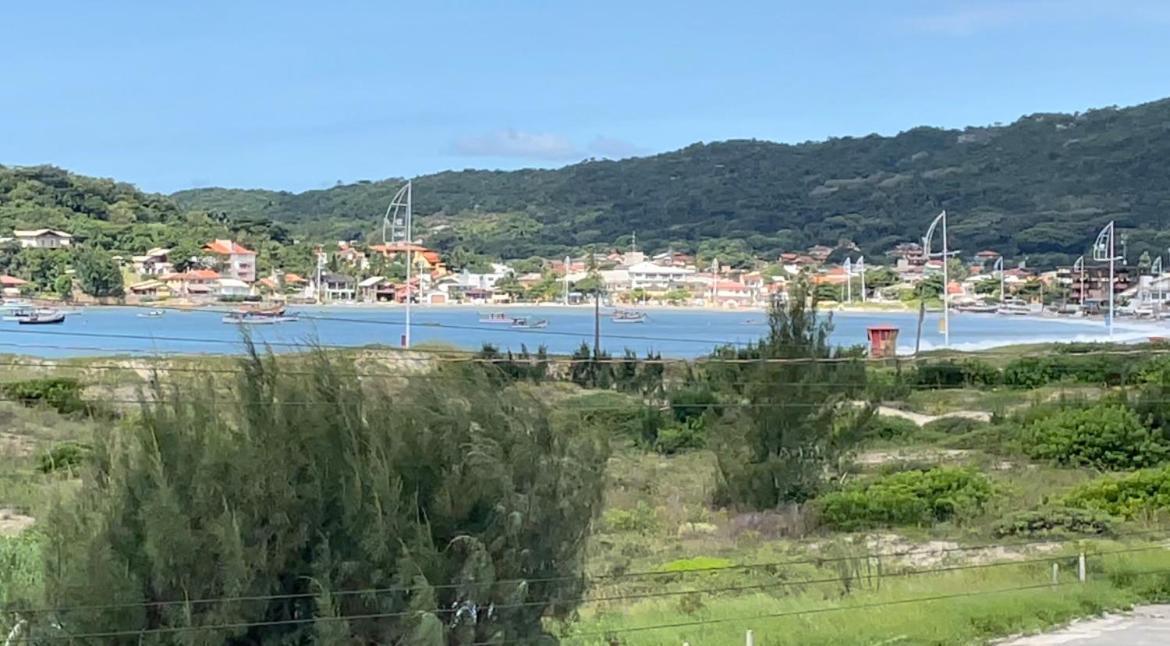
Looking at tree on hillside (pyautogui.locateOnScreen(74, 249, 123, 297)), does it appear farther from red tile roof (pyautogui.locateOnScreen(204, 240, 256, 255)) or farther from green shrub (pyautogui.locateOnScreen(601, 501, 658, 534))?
green shrub (pyautogui.locateOnScreen(601, 501, 658, 534))

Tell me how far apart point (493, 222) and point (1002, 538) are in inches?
4702

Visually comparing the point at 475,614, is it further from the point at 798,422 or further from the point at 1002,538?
the point at 798,422

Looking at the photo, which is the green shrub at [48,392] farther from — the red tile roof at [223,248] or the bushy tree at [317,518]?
the bushy tree at [317,518]

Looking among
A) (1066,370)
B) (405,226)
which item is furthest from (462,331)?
(1066,370)

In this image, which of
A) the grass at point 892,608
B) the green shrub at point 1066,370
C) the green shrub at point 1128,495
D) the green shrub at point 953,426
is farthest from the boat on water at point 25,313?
the green shrub at point 1066,370

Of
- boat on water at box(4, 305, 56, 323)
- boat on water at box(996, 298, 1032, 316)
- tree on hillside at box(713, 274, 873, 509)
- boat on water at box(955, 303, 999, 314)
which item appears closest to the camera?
boat on water at box(4, 305, 56, 323)

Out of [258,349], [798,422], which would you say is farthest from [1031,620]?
[798,422]

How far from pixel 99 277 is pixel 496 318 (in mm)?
42067

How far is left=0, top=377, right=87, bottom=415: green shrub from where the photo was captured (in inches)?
1091

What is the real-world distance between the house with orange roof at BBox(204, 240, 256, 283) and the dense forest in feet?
189

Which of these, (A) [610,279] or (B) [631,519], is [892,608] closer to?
(B) [631,519]

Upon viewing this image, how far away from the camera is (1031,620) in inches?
504

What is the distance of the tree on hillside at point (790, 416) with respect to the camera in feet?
75.2

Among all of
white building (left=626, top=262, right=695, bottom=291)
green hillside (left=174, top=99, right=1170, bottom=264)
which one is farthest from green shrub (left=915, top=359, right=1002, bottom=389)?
green hillside (left=174, top=99, right=1170, bottom=264)
